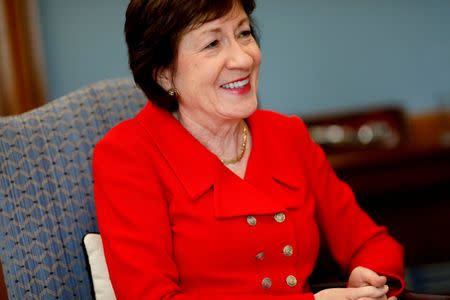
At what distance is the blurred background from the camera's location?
10.1ft

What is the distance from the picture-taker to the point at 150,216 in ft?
5.07

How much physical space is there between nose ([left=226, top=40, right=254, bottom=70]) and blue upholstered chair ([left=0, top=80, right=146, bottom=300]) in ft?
1.60

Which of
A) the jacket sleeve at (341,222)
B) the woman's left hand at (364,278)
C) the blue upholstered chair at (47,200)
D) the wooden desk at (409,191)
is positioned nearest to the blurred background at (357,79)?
the wooden desk at (409,191)

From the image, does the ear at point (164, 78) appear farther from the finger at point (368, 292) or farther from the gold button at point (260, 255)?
the finger at point (368, 292)

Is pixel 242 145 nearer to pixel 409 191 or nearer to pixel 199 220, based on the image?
pixel 199 220

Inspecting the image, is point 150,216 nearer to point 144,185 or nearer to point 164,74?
point 144,185

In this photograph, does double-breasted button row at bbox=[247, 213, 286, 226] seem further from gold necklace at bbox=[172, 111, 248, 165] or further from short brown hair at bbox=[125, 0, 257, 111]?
short brown hair at bbox=[125, 0, 257, 111]

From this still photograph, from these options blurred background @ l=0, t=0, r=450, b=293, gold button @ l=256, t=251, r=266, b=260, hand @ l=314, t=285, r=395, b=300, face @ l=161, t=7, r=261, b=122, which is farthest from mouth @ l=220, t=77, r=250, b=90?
blurred background @ l=0, t=0, r=450, b=293

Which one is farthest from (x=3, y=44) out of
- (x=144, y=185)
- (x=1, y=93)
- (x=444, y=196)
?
(x=444, y=196)

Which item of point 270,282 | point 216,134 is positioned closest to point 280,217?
point 270,282

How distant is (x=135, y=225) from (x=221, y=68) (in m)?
0.42

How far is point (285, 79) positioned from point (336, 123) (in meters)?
0.34

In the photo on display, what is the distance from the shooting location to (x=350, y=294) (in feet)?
5.21

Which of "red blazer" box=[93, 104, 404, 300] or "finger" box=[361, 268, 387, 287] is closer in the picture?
"red blazer" box=[93, 104, 404, 300]
